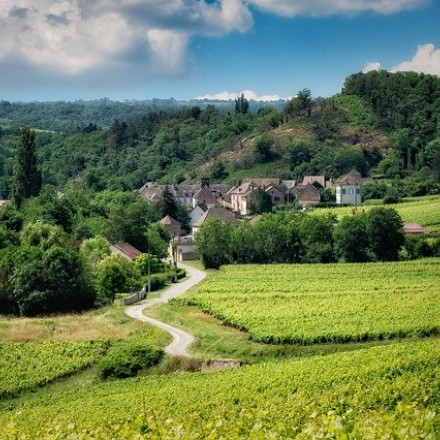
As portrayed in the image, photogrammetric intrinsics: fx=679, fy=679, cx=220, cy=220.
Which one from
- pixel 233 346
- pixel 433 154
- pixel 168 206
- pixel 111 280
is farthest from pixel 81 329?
pixel 433 154

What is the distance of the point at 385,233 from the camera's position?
64.6 meters

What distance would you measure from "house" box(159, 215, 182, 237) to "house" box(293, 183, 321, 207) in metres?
22.8

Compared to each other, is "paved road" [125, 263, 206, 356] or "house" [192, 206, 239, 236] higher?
"house" [192, 206, 239, 236]

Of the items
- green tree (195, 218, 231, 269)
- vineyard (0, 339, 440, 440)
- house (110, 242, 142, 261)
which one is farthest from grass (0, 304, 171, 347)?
green tree (195, 218, 231, 269)

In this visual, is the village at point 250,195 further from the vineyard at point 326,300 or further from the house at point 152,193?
the vineyard at point 326,300

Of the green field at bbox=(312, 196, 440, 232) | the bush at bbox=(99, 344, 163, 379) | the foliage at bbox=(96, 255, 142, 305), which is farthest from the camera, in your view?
the green field at bbox=(312, 196, 440, 232)

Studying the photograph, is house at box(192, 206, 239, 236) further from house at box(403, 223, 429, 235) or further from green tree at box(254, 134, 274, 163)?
green tree at box(254, 134, 274, 163)

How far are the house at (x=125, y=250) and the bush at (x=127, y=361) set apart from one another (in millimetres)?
28139

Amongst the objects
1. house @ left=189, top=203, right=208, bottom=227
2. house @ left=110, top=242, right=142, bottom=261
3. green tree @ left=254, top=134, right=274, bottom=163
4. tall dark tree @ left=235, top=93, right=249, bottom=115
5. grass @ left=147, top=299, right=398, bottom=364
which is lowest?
grass @ left=147, top=299, right=398, bottom=364

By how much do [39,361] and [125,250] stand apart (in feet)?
100

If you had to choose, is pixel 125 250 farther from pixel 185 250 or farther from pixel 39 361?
pixel 39 361

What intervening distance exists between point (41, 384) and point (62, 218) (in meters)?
38.8

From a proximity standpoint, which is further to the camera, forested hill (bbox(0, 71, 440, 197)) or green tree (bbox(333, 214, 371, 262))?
forested hill (bbox(0, 71, 440, 197))

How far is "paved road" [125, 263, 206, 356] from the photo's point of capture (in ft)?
124
